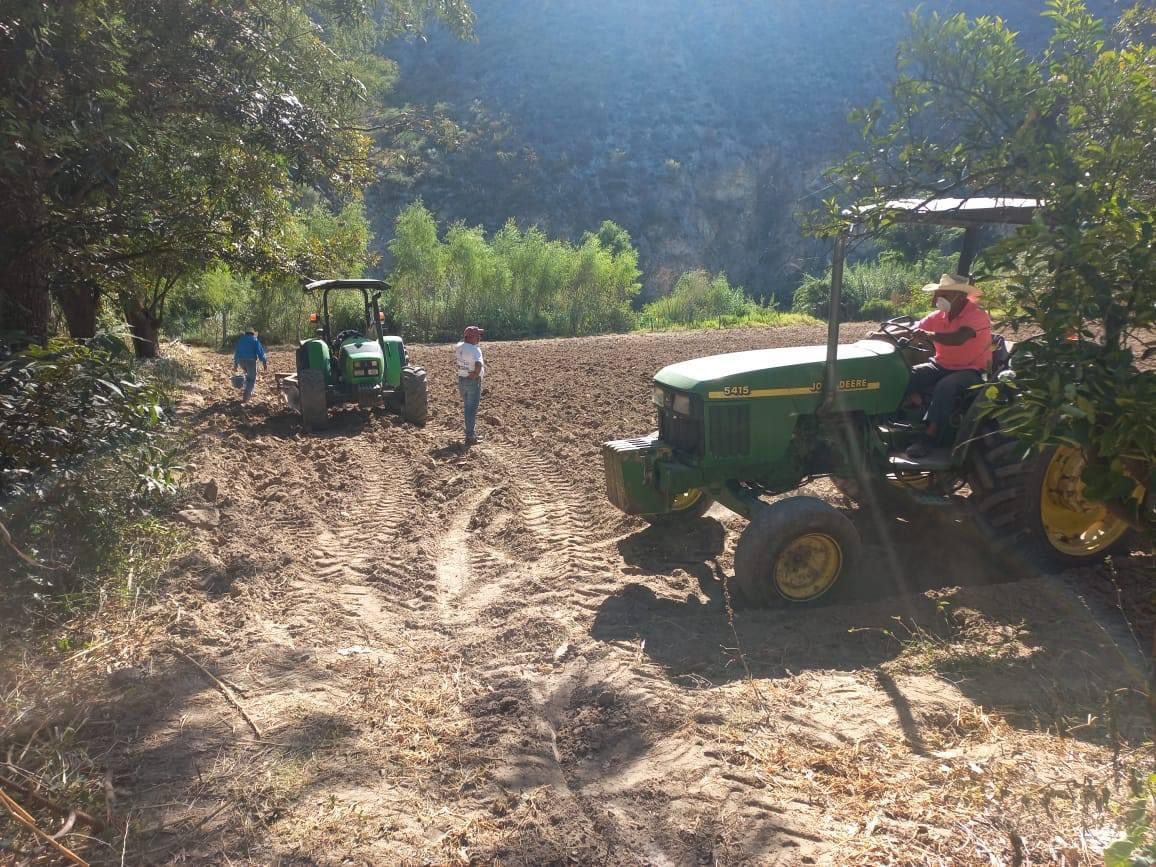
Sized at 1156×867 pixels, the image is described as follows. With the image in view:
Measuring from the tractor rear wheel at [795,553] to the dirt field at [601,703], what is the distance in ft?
0.62

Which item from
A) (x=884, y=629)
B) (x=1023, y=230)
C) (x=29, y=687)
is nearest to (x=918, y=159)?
(x=1023, y=230)

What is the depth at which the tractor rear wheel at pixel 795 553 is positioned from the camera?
4.71 meters

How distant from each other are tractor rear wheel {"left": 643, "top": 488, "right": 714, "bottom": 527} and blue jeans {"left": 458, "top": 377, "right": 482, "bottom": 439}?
12.3 feet

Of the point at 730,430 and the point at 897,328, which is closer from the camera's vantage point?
the point at 730,430

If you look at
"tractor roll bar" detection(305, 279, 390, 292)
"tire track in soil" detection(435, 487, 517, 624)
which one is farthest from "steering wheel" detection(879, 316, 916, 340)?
"tractor roll bar" detection(305, 279, 390, 292)

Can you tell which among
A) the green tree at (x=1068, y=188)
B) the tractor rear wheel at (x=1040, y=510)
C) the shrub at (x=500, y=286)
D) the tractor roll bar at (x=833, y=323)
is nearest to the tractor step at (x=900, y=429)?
the tractor rear wheel at (x=1040, y=510)

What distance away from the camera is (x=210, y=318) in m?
26.0

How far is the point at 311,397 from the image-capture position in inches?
401

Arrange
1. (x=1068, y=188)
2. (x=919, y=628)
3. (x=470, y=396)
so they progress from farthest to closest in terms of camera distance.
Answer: (x=470, y=396), (x=919, y=628), (x=1068, y=188)

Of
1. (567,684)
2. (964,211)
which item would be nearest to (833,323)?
(964,211)

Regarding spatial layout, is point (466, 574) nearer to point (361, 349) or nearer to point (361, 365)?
point (361, 365)

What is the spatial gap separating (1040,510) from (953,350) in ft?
3.85

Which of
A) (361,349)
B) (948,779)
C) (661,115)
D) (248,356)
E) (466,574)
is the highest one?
(661,115)

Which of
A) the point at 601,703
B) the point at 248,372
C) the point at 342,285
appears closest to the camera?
the point at 601,703
